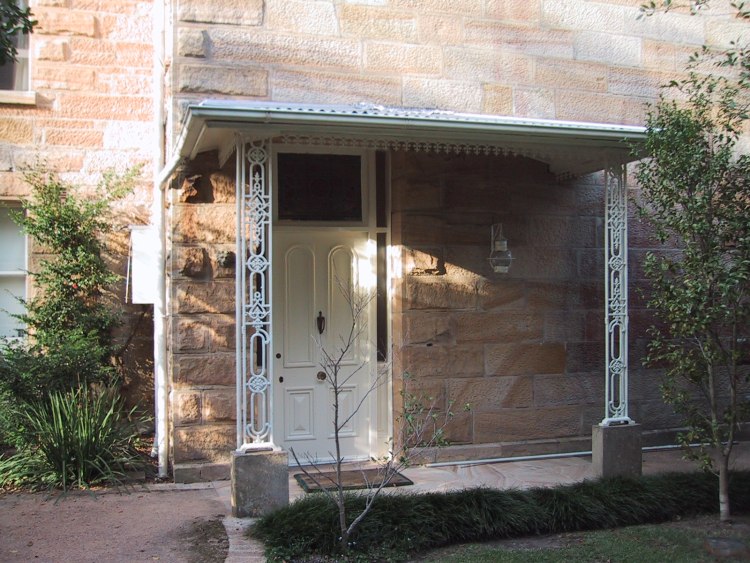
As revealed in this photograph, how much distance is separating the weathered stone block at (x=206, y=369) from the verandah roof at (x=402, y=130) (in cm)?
184

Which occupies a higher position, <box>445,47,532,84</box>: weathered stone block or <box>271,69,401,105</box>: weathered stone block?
<box>445,47,532,84</box>: weathered stone block

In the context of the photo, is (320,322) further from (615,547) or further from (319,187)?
(615,547)

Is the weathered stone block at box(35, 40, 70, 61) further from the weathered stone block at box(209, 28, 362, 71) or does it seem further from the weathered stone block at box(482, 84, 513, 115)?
the weathered stone block at box(482, 84, 513, 115)

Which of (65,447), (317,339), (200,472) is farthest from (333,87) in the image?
(65,447)

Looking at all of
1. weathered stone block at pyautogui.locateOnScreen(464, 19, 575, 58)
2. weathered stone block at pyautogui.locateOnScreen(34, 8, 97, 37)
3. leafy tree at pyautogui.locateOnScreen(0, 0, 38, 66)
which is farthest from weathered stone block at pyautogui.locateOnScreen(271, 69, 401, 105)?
leafy tree at pyautogui.locateOnScreen(0, 0, 38, 66)

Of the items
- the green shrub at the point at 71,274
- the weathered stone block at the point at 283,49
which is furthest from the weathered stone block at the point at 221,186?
the green shrub at the point at 71,274

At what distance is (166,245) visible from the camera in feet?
24.8

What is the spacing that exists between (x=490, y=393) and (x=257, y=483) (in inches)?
116

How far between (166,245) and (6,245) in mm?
2105

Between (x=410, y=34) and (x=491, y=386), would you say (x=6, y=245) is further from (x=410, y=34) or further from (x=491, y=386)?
(x=491, y=386)

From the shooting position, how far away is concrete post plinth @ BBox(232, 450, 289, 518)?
5.93 m

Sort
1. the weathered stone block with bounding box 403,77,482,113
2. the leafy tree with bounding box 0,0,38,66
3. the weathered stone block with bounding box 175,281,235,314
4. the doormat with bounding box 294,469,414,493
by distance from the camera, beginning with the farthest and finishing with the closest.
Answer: the weathered stone block with bounding box 403,77,482,113, the weathered stone block with bounding box 175,281,235,314, the doormat with bounding box 294,469,414,493, the leafy tree with bounding box 0,0,38,66

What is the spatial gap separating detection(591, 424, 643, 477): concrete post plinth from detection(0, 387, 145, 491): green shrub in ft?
14.0

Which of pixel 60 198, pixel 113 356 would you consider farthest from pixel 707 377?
pixel 60 198
